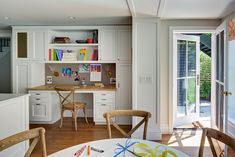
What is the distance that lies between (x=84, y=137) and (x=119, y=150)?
8.65 feet

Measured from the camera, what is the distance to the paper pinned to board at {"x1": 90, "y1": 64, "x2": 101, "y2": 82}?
5.39 metres

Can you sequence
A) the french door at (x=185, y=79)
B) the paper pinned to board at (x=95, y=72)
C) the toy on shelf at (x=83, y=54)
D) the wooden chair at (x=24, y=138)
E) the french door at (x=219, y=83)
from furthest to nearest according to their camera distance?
the paper pinned to board at (x=95, y=72)
the toy on shelf at (x=83, y=54)
the french door at (x=185, y=79)
the french door at (x=219, y=83)
the wooden chair at (x=24, y=138)

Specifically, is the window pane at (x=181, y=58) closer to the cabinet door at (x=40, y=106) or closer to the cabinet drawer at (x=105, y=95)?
the cabinet drawer at (x=105, y=95)

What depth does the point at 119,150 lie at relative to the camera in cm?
152

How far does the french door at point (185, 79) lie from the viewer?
4.73 meters

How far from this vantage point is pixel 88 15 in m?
4.07

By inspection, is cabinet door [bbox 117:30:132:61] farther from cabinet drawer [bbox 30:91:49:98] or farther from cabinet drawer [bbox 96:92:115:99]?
cabinet drawer [bbox 30:91:49:98]

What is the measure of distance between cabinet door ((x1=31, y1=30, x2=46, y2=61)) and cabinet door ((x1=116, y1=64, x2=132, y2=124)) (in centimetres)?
183

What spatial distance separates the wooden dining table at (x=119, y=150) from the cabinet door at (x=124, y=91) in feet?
10.5

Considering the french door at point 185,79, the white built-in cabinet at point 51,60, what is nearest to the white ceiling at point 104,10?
the white built-in cabinet at point 51,60

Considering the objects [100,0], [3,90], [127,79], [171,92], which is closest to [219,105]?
[171,92]

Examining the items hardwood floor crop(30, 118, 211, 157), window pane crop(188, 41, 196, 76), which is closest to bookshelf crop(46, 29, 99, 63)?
hardwood floor crop(30, 118, 211, 157)

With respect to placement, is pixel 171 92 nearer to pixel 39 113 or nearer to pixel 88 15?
pixel 88 15

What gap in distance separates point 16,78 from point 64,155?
4102mm
